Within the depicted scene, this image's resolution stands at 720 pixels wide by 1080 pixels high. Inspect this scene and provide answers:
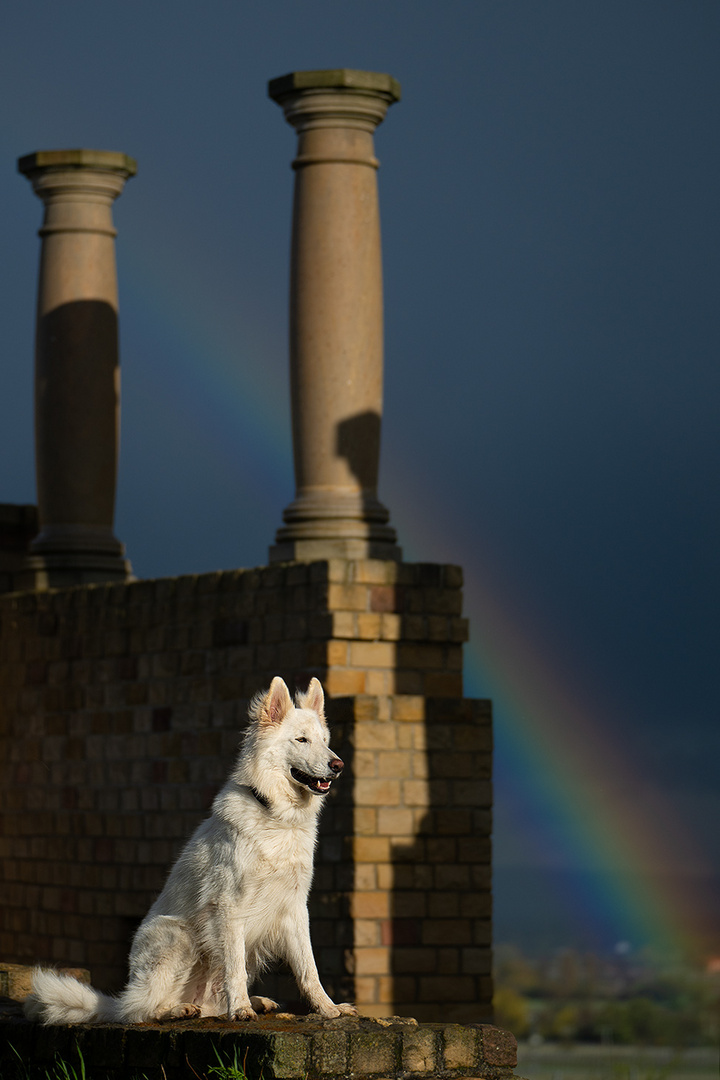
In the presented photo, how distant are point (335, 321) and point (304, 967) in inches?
331

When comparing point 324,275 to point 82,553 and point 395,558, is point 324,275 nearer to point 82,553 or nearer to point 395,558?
point 395,558

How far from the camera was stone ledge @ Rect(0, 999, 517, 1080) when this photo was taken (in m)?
6.10

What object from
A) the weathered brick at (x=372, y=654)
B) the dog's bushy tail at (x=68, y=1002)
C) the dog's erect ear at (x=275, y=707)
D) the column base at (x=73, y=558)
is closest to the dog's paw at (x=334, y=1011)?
the dog's bushy tail at (x=68, y=1002)

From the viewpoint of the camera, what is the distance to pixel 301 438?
46.9 ft

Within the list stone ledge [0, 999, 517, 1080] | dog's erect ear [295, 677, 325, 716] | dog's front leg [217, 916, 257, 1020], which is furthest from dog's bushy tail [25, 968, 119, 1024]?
dog's erect ear [295, 677, 325, 716]

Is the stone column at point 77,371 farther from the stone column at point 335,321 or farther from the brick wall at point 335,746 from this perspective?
the stone column at point 335,321

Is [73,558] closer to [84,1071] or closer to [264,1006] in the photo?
[84,1071]

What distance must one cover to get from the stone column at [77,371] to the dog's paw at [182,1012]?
446 inches

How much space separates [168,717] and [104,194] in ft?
18.7

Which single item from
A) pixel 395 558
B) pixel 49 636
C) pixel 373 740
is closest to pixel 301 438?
pixel 395 558

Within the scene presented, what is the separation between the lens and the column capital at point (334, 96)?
46.9ft

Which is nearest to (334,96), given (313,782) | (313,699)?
(313,699)

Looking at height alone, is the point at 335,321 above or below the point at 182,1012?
above

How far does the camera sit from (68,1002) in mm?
6965
